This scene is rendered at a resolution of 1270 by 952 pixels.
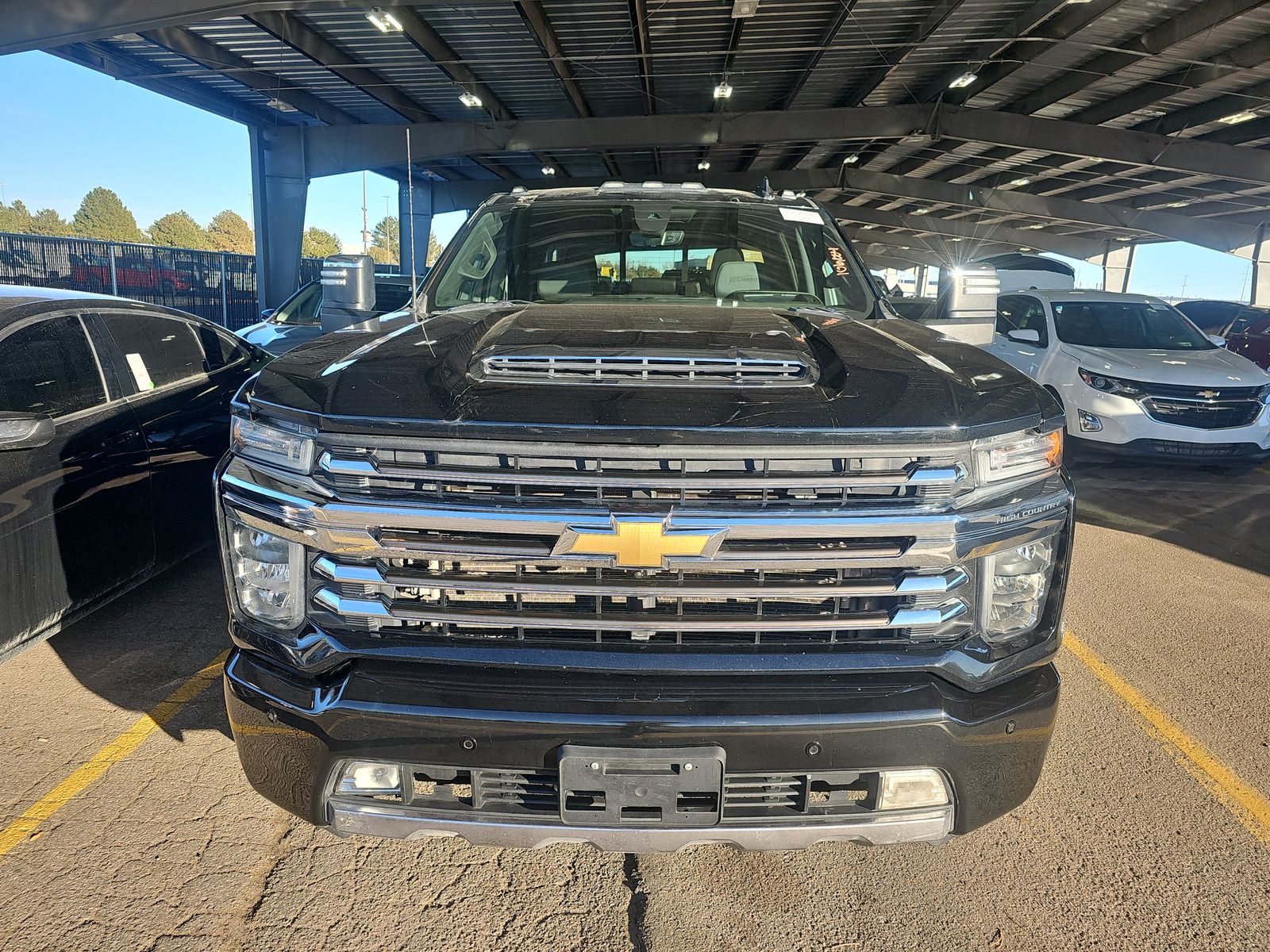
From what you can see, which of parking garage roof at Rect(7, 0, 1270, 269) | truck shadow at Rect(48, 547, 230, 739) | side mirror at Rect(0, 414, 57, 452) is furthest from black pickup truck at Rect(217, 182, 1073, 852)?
parking garage roof at Rect(7, 0, 1270, 269)

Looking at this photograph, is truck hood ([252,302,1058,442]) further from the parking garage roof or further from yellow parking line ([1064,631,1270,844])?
the parking garage roof

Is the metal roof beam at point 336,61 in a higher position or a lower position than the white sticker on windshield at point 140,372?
higher

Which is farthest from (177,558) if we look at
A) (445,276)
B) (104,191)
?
(104,191)

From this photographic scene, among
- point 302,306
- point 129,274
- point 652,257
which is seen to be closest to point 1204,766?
point 652,257

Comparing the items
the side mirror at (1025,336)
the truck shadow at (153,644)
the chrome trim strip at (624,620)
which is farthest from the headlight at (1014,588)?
the side mirror at (1025,336)

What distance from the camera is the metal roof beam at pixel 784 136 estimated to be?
19484 millimetres

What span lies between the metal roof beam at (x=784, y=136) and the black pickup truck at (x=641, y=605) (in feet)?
63.6

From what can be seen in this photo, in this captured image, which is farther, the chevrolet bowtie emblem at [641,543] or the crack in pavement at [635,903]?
the crack in pavement at [635,903]

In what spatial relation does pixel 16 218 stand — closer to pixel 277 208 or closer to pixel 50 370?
pixel 277 208

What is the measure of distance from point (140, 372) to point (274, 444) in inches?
118

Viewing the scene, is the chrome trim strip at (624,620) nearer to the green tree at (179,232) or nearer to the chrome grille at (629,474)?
the chrome grille at (629,474)

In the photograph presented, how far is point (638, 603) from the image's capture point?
6.86 ft

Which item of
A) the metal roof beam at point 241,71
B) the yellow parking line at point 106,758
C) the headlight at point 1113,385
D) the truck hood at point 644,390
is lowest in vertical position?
the yellow parking line at point 106,758

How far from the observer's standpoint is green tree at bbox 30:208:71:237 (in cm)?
9094
